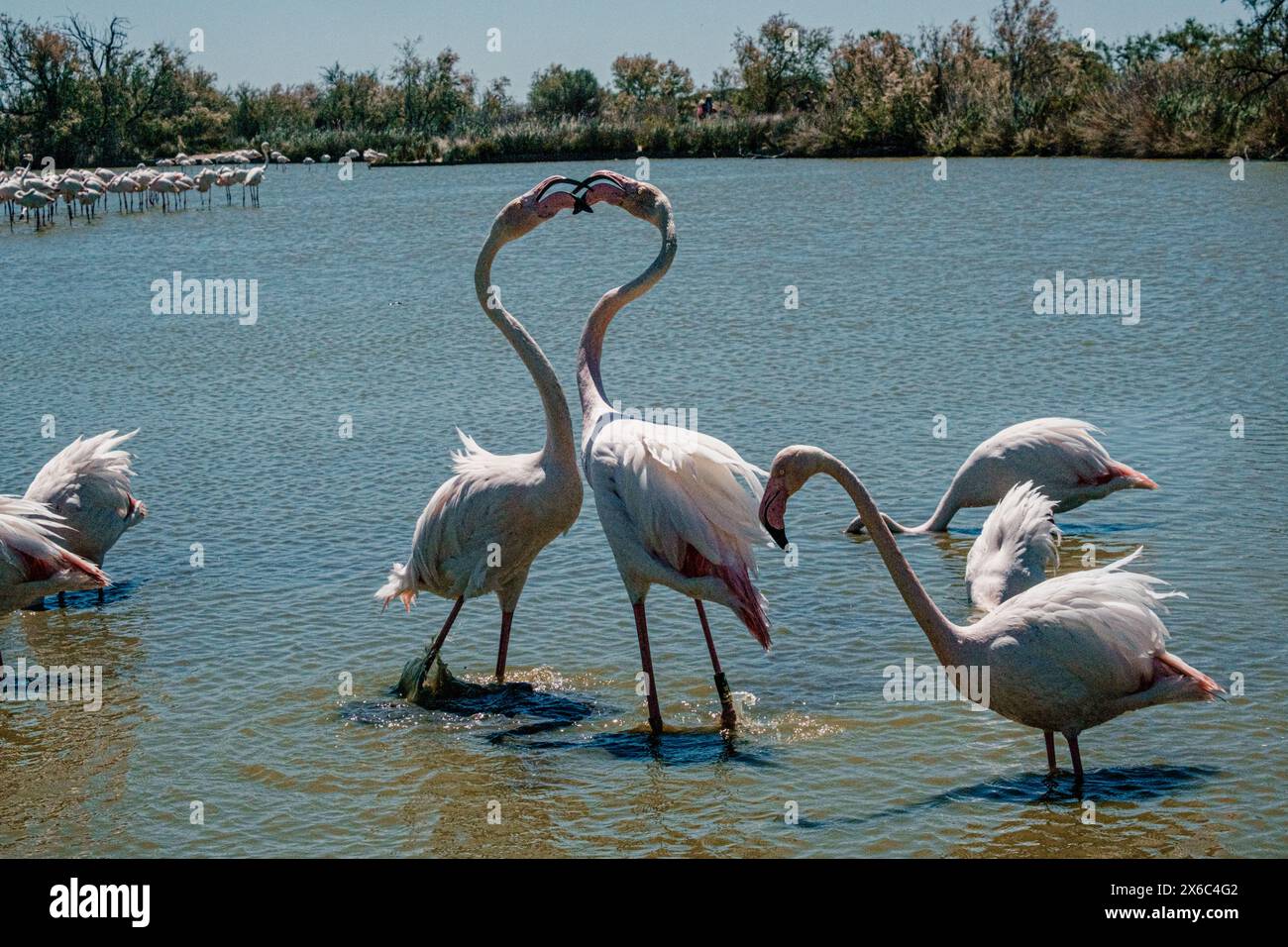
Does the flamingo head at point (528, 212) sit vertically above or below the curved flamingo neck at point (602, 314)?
above

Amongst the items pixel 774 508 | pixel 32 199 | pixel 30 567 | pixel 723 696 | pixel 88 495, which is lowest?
pixel 723 696

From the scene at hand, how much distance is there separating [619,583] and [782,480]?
306cm

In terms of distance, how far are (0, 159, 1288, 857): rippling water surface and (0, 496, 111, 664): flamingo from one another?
550 millimetres

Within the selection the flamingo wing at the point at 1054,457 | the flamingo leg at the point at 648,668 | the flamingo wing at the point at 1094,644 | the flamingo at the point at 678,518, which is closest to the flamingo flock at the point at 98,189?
the flamingo wing at the point at 1054,457

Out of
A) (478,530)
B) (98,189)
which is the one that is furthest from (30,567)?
(98,189)

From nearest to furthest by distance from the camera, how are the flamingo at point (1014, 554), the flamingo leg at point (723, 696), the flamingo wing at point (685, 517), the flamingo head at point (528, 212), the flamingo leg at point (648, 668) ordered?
the flamingo wing at point (685, 517)
the flamingo leg at point (648, 668)
the flamingo leg at point (723, 696)
the flamingo head at point (528, 212)
the flamingo at point (1014, 554)

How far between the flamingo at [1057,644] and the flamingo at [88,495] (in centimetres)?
503

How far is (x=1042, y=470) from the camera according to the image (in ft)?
28.9

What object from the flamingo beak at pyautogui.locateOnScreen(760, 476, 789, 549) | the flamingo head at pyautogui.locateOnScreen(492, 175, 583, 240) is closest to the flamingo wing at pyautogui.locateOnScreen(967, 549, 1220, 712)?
the flamingo beak at pyautogui.locateOnScreen(760, 476, 789, 549)

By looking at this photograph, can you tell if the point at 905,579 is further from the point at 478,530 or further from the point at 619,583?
the point at 619,583

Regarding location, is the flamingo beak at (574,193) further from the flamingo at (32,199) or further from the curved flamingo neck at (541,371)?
the flamingo at (32,199)

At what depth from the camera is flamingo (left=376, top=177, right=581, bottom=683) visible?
6.76m

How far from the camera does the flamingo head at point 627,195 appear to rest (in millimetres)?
6781
